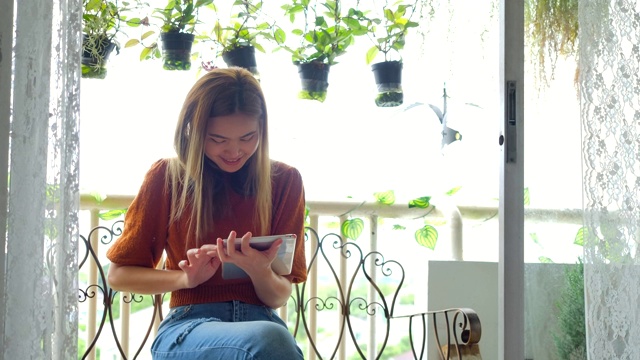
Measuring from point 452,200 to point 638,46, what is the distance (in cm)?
139

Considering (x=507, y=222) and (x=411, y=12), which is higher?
(x=411, y=12)

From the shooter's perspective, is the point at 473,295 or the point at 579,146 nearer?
the point at 579,146

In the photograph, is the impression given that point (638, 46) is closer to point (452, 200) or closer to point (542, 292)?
point (542, 292)

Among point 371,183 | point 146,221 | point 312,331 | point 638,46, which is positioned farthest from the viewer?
point 371,183

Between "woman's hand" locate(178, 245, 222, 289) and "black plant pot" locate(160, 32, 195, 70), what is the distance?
0.97m

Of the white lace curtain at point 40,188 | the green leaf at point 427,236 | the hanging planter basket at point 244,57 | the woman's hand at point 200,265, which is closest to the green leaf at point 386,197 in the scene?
the green leaf at point 427,236

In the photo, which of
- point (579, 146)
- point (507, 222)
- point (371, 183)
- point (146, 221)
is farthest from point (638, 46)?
point (371, 183)

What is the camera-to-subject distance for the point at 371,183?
3059 millimetres

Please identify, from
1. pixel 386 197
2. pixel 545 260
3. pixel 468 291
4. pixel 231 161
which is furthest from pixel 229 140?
pixel 468 291

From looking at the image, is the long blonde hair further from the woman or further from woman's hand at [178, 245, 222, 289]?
woman's hand at [178, 245, 222, 289]

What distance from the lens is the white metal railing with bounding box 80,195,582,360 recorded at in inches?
109

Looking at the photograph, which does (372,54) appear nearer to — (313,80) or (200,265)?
(313,80)

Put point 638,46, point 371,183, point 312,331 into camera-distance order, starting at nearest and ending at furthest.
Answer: point 638,46 → point 312,331 → point 371,183

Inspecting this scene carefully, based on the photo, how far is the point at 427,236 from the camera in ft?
9.94
